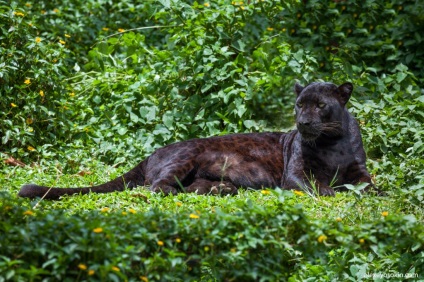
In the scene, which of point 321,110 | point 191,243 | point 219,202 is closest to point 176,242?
point 191,243

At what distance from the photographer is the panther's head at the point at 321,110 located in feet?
25.5

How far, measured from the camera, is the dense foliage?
18.1 feet

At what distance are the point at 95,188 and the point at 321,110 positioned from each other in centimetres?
232

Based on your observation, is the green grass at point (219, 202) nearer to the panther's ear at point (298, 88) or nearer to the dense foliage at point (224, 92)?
the dense foliage at point (224, 92)

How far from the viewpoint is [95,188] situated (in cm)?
768

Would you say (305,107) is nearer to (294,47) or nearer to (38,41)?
(294,47)

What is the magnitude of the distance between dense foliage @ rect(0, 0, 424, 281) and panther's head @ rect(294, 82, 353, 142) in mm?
778

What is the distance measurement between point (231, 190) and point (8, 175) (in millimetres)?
2450

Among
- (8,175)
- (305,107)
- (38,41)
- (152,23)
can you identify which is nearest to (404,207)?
(305,107)

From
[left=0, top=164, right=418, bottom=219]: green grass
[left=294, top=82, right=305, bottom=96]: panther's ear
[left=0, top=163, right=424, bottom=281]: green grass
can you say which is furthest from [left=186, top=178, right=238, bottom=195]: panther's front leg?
[left=0, top=163, right=424, bottom=281]: green grass

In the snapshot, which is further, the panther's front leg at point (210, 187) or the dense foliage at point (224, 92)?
Result: the panther's front leg at point (210, 187)

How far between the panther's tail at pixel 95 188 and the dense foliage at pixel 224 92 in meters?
0.31

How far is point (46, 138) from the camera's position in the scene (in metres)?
9.46

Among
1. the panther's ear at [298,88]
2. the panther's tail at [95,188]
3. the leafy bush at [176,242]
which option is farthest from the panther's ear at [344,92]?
the leafy bush at [176,242]
